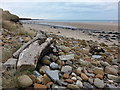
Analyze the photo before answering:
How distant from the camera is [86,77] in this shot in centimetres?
385

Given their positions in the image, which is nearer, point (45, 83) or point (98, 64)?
point (45, 83)

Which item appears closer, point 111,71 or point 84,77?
point 84,77

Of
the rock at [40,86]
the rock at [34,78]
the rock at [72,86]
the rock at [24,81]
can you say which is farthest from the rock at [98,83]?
the rock at [24,81]

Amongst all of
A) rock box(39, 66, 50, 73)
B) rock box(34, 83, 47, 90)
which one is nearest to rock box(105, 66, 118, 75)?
rock box(39, 66, 50, 73)

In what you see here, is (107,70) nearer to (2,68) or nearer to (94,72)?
(94,72)

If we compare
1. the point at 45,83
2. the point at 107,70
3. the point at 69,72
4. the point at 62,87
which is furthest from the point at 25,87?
the point at 107,70

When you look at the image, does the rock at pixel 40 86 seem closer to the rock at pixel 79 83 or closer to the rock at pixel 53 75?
the rock at pixel 53 75

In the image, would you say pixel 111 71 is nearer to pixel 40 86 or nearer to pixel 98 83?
pixel 98 83

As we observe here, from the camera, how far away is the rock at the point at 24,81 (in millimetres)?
3283

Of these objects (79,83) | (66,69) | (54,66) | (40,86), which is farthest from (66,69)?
(40,86)

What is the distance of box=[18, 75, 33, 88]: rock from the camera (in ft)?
10.8

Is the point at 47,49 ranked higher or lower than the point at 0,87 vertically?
higher

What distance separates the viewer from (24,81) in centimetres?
333

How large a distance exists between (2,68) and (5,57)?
761 millimetres
